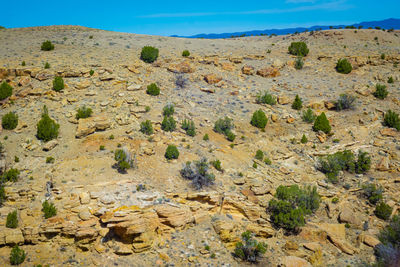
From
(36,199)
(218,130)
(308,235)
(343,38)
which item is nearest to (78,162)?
(36,199)

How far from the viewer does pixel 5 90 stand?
18047 millimetres

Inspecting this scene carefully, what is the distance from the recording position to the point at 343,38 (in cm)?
3541

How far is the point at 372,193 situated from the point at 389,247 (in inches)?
194

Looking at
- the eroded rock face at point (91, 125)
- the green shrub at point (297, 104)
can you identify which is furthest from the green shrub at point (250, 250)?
the green shrub at point (297, 104)

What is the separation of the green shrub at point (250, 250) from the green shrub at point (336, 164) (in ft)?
26.8

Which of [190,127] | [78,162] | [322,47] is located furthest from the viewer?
[322,47]

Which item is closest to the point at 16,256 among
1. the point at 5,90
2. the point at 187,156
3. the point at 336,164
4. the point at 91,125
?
the point at 91,125

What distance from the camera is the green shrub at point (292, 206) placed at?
481 inches

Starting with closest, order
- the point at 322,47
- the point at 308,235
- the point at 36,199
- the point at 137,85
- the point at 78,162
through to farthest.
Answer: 1. the point at 36,199
2. the point at 308,235
3. the point at 78,162
4. the point at 137,85
5. the point at 322,47

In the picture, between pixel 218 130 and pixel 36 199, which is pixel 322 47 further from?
pixel 36 199

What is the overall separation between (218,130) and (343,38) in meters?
29.2

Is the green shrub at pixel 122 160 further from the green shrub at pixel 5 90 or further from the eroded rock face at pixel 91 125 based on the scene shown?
the green shrub at pixel 5 90

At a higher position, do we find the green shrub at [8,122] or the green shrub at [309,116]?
the green shrub at [309,116]

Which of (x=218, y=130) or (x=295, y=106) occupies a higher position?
(x=295, y=106)
